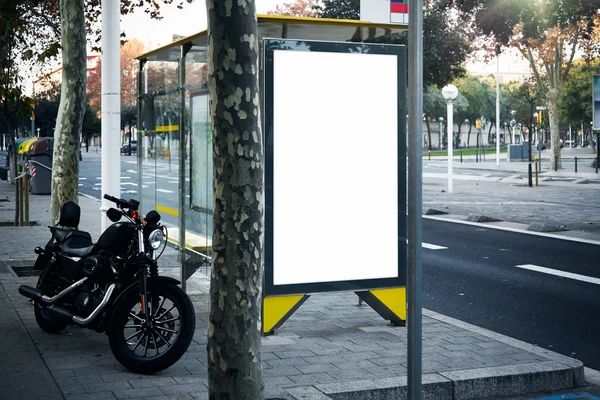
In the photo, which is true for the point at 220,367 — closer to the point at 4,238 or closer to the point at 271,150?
the point at 271,150

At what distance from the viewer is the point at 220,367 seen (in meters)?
4.30

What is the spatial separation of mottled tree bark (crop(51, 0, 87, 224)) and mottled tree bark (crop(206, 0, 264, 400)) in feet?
20.9

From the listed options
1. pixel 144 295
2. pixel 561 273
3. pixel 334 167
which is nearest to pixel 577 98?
pixel 561 273

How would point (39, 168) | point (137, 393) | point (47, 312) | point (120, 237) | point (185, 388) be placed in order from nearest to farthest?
point (137, 393), point (185, 388), point (120, 237), point (47, 312), point (39, 168)

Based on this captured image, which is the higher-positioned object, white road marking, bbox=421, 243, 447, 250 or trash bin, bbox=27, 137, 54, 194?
trash bin, bbox=27, 137, 54, 194

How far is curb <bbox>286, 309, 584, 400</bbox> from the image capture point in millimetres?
5277

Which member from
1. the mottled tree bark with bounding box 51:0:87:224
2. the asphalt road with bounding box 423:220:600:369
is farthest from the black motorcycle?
the mottled tree bark with bounding box 51:0:87:224

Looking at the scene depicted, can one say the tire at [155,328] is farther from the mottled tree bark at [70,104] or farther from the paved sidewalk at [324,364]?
the mottled tree bark at [70,104]

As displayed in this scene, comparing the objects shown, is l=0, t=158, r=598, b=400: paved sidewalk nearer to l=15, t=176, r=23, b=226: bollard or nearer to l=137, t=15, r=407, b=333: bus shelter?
l=137, t=15, r=407, b=333: bus shelter

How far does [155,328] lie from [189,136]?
2947 mm

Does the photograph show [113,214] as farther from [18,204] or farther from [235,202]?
[18,204]

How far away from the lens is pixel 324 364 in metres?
6.09

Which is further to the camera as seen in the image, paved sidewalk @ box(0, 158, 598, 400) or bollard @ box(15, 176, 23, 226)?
bollard @ box(15, 176, 23, 226)

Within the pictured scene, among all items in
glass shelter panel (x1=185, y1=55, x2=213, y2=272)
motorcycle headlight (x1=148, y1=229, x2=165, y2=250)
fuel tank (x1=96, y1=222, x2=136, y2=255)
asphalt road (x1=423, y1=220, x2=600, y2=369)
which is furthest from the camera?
glass shelter panel (x1=185, y1=55, x2=213, y2=272)
